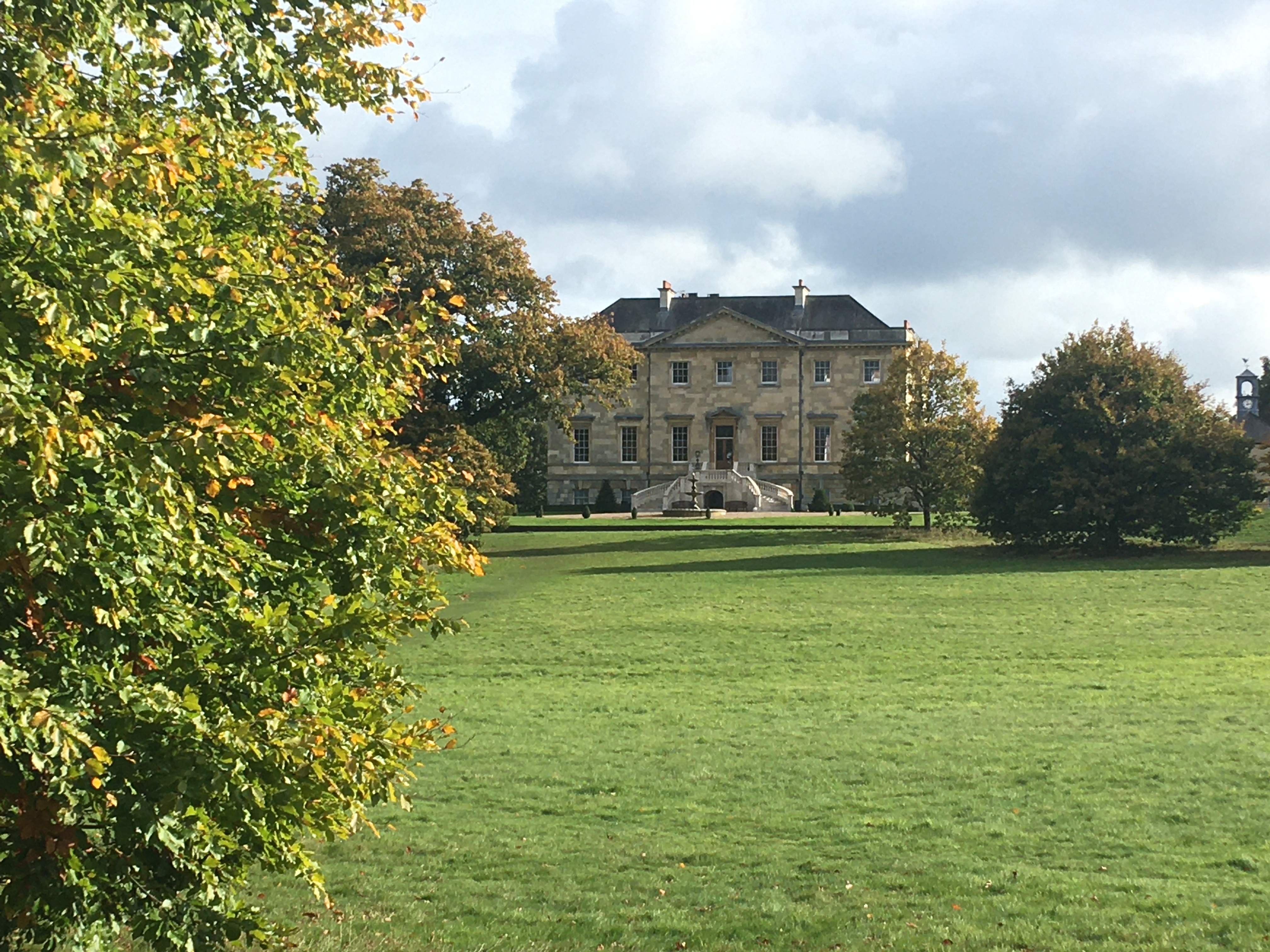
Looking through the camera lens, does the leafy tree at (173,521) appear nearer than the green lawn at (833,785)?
Yes

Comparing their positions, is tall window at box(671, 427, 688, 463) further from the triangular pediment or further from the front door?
the triangular pediment

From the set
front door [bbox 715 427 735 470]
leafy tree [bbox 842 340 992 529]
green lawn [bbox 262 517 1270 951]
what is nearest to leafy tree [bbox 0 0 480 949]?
green lawn [bbox 262 517 1270 951]

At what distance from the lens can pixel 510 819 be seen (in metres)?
12.9

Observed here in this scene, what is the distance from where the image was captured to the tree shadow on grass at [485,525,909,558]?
1791 inches

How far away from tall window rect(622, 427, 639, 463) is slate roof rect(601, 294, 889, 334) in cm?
721

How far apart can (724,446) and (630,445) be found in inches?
247

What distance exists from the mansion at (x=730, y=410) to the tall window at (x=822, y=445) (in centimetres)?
7

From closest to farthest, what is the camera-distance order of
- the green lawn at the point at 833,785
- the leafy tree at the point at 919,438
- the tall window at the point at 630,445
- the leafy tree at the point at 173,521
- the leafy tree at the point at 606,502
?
the leafy tree at the point at 173,521, the green lawn at the point at 833,785, the leafy tree at the point at 919,438, the leafy tree at the point at 606,502, the tall window at the point at 630,445

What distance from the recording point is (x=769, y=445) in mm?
87125

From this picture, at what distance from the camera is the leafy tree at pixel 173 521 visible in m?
5.39

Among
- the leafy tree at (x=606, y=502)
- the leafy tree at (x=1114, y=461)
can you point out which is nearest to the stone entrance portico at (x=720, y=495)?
the leafy tree at (x=606, y=502)

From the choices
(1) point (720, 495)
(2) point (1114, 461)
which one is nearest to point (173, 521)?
(2) point (1114, 461)

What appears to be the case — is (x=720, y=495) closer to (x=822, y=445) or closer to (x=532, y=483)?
(x=822, y=445)

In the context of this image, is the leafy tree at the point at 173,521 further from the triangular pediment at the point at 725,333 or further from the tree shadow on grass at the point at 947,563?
the triangular pediment at the point at 725,333
